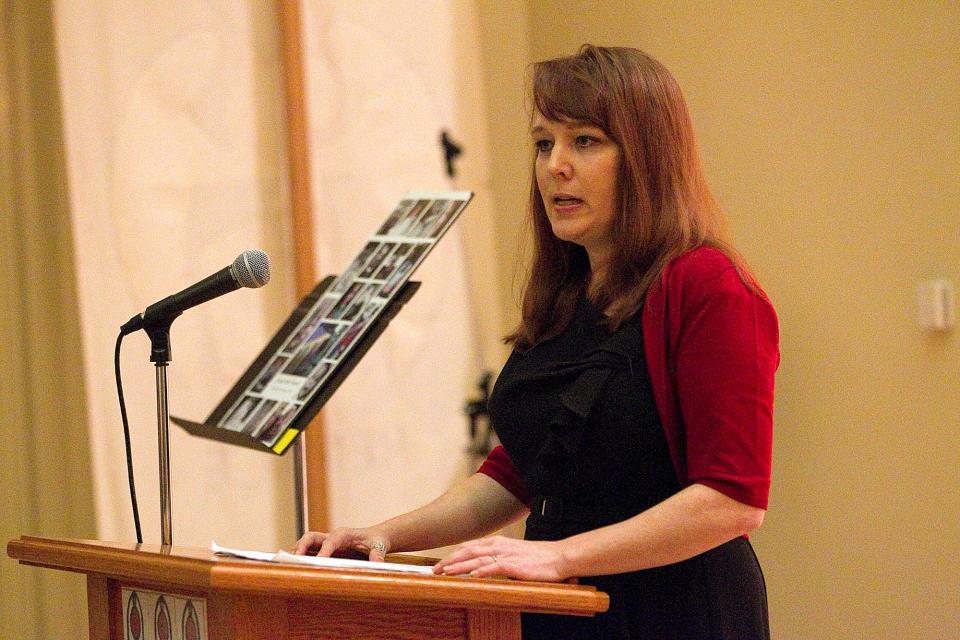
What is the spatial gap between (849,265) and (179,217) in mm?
2003

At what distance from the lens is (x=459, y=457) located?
3887 mm

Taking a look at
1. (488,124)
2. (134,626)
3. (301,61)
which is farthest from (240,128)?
(134,626)

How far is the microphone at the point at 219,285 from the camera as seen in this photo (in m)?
1.47

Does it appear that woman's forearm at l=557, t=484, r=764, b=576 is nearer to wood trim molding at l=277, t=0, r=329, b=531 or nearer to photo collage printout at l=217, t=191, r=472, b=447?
photo collage printout at l=217, t=191, r=472, b=447

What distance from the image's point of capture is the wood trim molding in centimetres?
351

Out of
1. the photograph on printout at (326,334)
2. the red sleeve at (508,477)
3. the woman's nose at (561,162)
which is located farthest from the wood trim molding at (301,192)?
the woman's nose at (561,162)

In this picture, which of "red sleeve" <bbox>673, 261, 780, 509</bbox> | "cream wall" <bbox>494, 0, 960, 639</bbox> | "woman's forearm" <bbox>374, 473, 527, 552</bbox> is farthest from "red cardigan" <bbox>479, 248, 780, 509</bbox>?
"cream wall" <bbox>494, 0, 960, 639</bbox>

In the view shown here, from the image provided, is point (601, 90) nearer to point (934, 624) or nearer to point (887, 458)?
point (887, 458)

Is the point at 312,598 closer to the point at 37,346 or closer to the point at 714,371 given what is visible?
the point at 714,371

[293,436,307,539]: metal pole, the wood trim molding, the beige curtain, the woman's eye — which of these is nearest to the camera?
the woman's eye

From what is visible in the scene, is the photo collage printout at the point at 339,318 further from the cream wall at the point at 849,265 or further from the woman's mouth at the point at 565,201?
the cream wall at the point at 849,265

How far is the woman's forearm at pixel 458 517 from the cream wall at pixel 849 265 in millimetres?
1349

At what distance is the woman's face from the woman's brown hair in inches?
0.5

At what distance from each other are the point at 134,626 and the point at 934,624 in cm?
207
